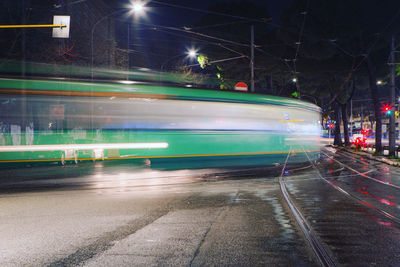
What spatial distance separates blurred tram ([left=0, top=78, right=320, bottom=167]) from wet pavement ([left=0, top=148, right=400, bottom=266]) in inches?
38.0

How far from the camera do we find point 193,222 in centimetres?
555

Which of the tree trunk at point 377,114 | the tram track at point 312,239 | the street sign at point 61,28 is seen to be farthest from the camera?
the tree trunk at point 377,114

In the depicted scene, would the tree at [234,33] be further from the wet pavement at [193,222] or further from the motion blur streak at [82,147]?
the wet pavement at [193,222]

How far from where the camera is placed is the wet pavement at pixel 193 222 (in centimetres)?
398

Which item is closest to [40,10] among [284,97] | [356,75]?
[284,97]

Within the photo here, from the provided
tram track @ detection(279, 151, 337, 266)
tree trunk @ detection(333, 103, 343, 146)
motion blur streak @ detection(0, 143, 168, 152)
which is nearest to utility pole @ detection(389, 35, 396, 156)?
motion blur streak @ detection(0, 143, 168, 152)

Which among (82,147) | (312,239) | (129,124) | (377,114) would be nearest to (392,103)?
(377,114)

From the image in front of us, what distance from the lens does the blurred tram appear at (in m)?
9.82

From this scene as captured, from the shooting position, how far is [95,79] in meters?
10.5

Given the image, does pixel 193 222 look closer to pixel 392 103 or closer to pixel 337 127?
pixel 392 103

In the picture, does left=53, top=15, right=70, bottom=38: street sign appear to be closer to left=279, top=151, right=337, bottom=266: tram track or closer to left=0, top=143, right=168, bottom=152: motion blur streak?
left=0, top=143, right=168, bottom=152: motion blur streak

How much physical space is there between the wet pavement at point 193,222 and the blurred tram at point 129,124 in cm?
96

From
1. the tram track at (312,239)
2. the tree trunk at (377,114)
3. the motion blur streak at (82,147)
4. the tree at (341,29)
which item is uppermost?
the tree at (341,29)

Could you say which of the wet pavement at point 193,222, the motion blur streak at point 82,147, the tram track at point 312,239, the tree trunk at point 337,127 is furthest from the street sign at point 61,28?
the tree trunk at point 337,127
